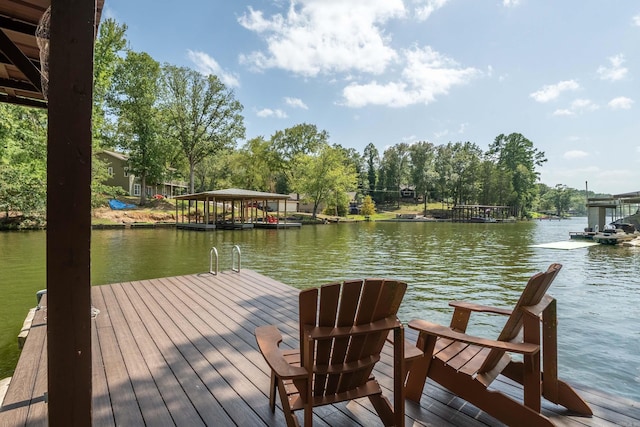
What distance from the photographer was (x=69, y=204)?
1131mm

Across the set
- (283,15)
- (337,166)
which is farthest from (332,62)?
(337,166)

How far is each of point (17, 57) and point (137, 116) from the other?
3210 cm

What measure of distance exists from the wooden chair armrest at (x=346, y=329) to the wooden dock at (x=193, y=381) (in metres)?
0.76

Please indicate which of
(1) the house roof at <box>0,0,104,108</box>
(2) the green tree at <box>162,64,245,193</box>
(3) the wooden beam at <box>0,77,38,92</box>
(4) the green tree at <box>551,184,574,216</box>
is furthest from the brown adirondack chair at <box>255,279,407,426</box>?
(4) the green tree at <box>551,184,574,216</box>

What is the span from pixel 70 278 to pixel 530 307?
222 cm

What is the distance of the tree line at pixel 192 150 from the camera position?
59.5ft

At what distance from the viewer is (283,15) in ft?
54.5

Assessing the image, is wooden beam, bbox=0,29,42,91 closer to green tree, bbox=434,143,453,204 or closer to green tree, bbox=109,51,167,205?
green tree, bbox=109,51,167,205

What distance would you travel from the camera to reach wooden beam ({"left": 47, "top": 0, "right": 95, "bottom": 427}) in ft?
3.64

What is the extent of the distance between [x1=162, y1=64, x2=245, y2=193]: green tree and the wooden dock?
31.6 metres

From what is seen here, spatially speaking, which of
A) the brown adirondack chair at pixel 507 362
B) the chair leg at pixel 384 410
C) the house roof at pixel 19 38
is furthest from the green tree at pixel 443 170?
the chair leg at pixel 384 410

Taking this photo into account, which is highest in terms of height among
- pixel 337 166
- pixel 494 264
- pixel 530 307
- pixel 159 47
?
pixel 159 47

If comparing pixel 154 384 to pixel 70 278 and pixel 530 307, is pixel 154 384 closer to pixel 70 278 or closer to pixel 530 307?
pixel 70 278

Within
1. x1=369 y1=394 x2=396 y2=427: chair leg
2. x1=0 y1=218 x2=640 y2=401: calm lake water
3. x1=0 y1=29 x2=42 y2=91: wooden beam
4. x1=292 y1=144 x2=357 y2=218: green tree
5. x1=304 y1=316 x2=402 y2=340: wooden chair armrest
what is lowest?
x1=0 y1=218 x2=640 y2=401: calm lake water
